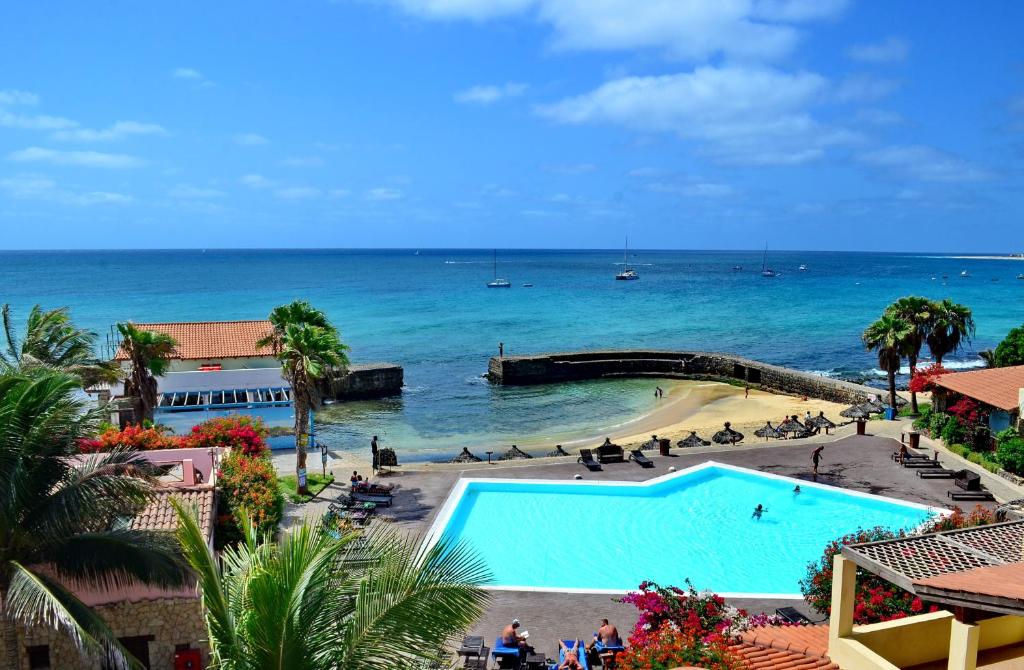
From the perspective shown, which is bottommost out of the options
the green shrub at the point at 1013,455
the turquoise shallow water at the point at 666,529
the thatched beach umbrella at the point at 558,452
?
the thatched beach umbrella at the point at 558,452

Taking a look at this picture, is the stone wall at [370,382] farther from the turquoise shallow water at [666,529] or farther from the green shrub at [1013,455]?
the green shrub at [1013,455]

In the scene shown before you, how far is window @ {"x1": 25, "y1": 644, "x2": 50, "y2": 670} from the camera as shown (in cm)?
1303

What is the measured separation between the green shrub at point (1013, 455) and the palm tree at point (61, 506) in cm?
2467

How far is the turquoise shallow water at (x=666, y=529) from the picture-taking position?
727 inches

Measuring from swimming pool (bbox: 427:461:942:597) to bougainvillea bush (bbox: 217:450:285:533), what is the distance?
166 inches

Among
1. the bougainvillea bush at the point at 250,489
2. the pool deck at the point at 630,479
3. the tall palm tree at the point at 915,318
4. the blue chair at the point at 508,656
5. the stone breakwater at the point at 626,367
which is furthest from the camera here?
the stone breakwater at the point at 626,367

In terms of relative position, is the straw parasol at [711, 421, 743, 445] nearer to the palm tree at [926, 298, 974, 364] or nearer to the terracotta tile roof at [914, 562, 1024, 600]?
the palm tree at [926, 298, 974, 364]

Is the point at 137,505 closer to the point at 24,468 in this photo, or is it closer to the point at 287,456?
the point at 24,468

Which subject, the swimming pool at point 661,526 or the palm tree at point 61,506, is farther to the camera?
the swimming pool at point 661,526

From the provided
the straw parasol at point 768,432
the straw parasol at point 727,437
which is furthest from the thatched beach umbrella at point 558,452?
Result: the straw parasol at point 768,432

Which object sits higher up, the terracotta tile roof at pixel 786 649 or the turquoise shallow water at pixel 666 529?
the terracotta tile roof at pixel 786 649

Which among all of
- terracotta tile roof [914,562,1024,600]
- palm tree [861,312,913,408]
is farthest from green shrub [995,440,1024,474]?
terracotta tile roof [914,562,1024,600]

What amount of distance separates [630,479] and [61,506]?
58.8 ft

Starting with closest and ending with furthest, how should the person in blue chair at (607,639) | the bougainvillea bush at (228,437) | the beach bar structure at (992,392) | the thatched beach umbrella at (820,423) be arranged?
1. the person in blue chair at (607,639)
2. the bougainvillea bush at (228,437)
3. the beach bar structure at (992,392)
4. the thatched beach umbrella at (820,423)
